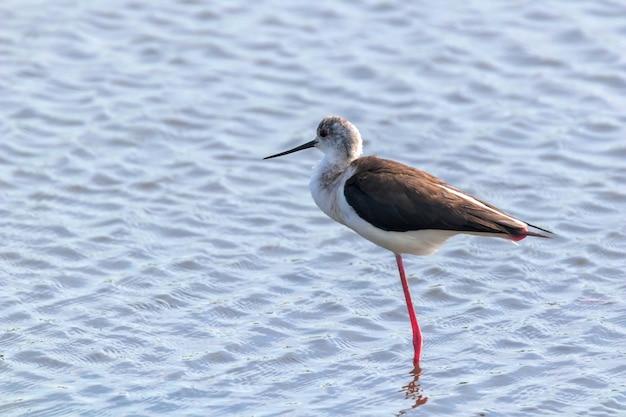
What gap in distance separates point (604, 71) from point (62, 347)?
6.24 meters

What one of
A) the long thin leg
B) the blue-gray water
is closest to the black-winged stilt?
the long thin leg

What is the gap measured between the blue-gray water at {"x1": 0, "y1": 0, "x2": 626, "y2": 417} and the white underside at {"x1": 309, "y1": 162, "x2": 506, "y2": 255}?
23.3 inches

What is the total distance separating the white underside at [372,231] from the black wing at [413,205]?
0.05 metres

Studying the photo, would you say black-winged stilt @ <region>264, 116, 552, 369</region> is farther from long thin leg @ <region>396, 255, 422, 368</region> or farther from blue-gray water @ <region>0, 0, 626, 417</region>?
blue-gray water @ <region>0, 0, 626, 417</region>

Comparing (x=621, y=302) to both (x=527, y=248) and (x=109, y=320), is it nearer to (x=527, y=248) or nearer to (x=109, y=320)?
(x=527, y=248)

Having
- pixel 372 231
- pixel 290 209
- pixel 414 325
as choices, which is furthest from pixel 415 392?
pixel 290 209

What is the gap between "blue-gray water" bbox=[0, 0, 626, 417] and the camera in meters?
7.16

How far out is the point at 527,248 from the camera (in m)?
8.90

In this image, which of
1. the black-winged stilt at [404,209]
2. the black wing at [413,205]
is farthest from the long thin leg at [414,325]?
the black wing at [413,205]

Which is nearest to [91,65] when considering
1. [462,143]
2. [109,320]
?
[462,143]

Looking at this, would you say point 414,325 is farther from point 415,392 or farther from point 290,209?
point 290,209

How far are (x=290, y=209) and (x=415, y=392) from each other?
2.80 meters

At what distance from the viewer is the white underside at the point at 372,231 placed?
7.48 m

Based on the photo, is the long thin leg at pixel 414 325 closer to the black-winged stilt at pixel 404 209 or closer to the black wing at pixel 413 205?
the black-winged stilt at pixel 404 209
